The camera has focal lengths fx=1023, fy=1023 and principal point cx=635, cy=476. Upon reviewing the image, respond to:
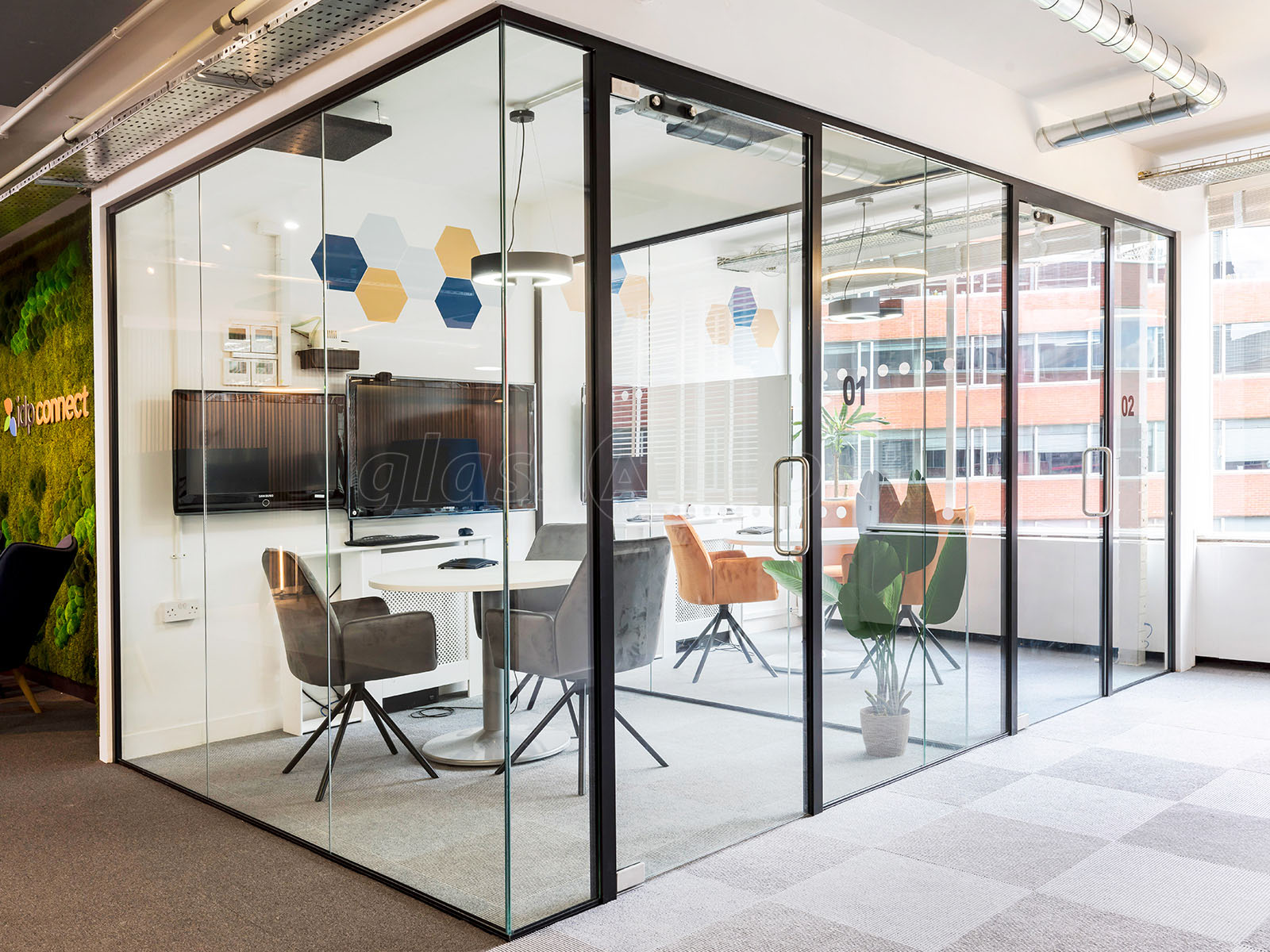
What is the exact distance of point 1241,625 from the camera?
6.20 meters

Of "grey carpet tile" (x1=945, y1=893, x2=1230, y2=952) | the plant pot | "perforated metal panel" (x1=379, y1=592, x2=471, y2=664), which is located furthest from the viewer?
the plant pot

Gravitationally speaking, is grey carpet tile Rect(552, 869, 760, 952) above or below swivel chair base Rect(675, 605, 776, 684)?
below

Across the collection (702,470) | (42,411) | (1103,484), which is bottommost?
(1103,484)

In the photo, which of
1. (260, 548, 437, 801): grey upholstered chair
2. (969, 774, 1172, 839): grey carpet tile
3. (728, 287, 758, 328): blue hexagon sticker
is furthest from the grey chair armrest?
(969, 774, 1172, 839): grey carpet tile

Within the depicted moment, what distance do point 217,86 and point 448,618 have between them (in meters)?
2.04

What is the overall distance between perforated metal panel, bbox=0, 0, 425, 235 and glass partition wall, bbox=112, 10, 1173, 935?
18 centimetres

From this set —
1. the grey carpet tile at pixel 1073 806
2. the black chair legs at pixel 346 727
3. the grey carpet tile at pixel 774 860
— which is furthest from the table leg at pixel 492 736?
the grey carpet tile at pixel 1073 806

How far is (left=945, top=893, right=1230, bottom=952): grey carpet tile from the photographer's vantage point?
270 cm

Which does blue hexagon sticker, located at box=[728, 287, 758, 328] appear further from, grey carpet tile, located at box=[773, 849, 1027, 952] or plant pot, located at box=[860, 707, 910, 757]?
grey carpet tile, located at box=[773, 849, 1027, 952]

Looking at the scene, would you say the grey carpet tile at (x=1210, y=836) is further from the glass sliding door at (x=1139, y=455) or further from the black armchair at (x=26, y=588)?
the black armchair at (x=26, y=588)

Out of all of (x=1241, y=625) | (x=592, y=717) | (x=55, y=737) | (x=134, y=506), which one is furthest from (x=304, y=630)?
(x=1241, y=625)

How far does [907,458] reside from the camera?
4.23 m

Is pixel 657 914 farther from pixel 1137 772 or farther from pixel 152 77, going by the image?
pixel 152 77

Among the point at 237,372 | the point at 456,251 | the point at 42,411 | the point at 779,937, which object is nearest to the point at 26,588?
the point at 42,411
